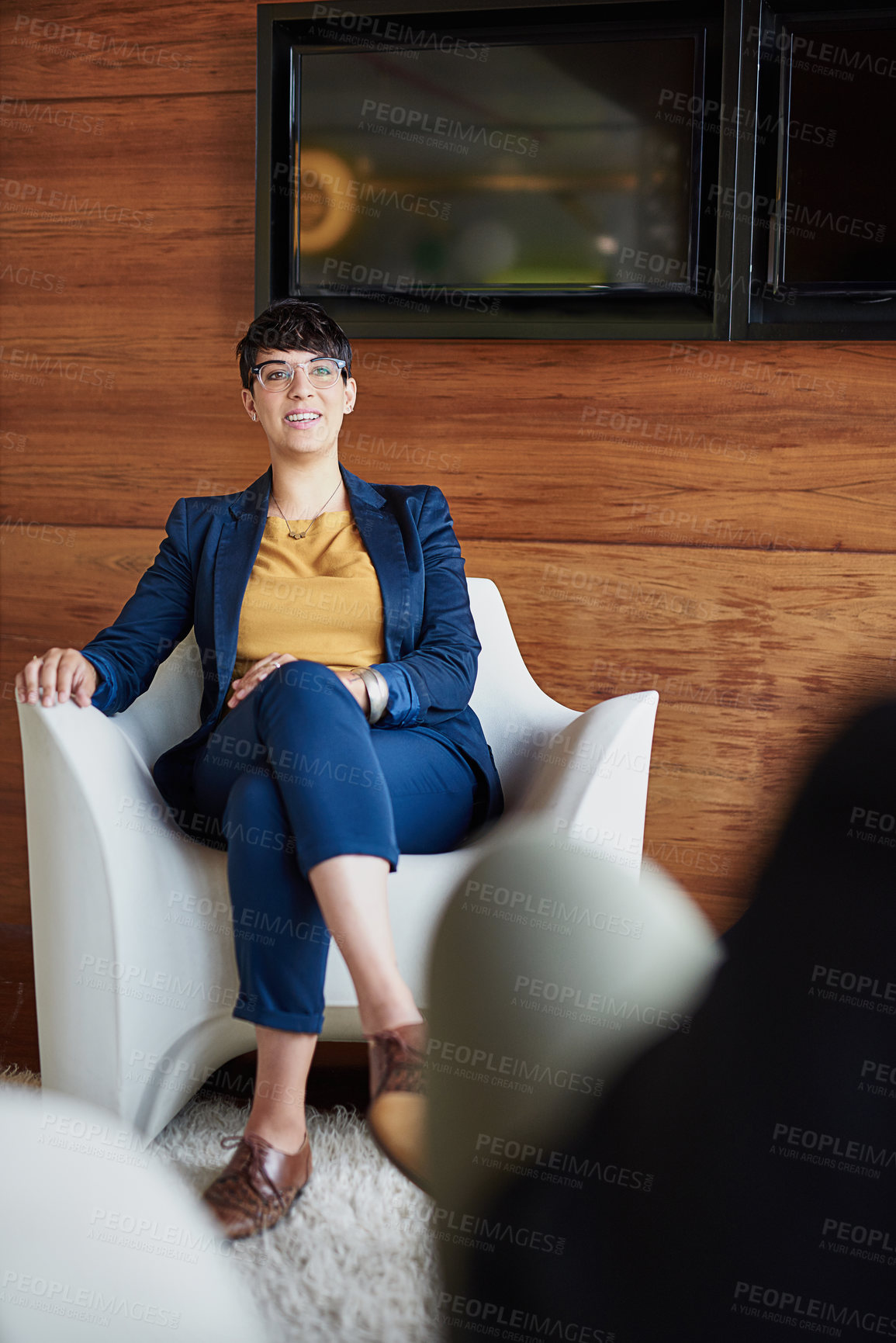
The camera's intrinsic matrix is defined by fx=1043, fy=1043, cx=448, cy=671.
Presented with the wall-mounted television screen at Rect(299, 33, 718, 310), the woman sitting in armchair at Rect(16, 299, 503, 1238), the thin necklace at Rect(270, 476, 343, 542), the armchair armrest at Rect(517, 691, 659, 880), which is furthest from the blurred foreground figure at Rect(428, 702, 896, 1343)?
the wall-mounted television screen at Rect(299, 33, 718, 310)

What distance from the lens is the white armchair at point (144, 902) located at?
131 centimetres

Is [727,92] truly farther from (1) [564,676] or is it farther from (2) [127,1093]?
(2) [127,1093]

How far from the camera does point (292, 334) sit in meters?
1.65

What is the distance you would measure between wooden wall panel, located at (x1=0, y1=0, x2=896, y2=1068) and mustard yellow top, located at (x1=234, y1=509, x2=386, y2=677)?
66 cm

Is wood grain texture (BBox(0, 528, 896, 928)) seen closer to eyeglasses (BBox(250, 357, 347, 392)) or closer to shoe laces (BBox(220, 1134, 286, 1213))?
eyeglasses (BBox(250, 357, 347, 392))

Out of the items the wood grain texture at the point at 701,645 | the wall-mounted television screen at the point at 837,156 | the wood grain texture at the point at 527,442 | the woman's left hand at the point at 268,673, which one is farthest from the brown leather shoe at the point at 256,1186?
the wall-mounted television screen at the point at 837,156

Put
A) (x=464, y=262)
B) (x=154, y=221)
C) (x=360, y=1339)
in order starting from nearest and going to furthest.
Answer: (x=360, y=1339) < (x=464, y=262) < (x=154, y=221)

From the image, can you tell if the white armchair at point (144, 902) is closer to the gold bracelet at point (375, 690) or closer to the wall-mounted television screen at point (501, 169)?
the gold bracelet at point (375, 690)

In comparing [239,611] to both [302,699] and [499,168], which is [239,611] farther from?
[499,168]

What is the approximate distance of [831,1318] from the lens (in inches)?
8.5

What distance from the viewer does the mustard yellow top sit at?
1.61m

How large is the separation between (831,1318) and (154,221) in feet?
8.14

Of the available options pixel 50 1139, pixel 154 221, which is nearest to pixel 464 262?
pixel 154 221

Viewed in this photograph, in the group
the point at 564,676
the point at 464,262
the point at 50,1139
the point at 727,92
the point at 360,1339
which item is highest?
the point at 727,92
